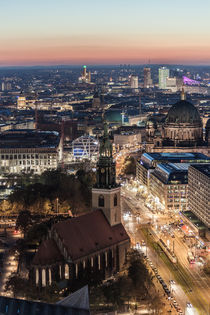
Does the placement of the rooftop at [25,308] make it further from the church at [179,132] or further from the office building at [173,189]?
the church at [179,132]

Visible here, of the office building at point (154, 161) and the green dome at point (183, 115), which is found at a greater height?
the green dome at point (183, 115)

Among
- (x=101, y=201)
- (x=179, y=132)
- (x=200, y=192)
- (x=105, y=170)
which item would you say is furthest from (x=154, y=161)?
(x=101, y=201)

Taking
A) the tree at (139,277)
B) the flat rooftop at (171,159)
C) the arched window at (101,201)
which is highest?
the arched window at (101,201)

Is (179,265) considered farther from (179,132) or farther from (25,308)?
(179,132)

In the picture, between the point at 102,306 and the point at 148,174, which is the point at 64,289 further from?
the point at 148,174

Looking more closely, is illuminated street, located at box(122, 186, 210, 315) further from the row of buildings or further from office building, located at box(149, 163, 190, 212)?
the row of buildings

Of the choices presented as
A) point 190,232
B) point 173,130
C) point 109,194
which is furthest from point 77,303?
point 173,130

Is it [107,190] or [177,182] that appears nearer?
[107,190]

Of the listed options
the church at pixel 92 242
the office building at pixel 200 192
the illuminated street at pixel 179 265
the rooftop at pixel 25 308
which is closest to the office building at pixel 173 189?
the illuminated street at pixel 179 265
